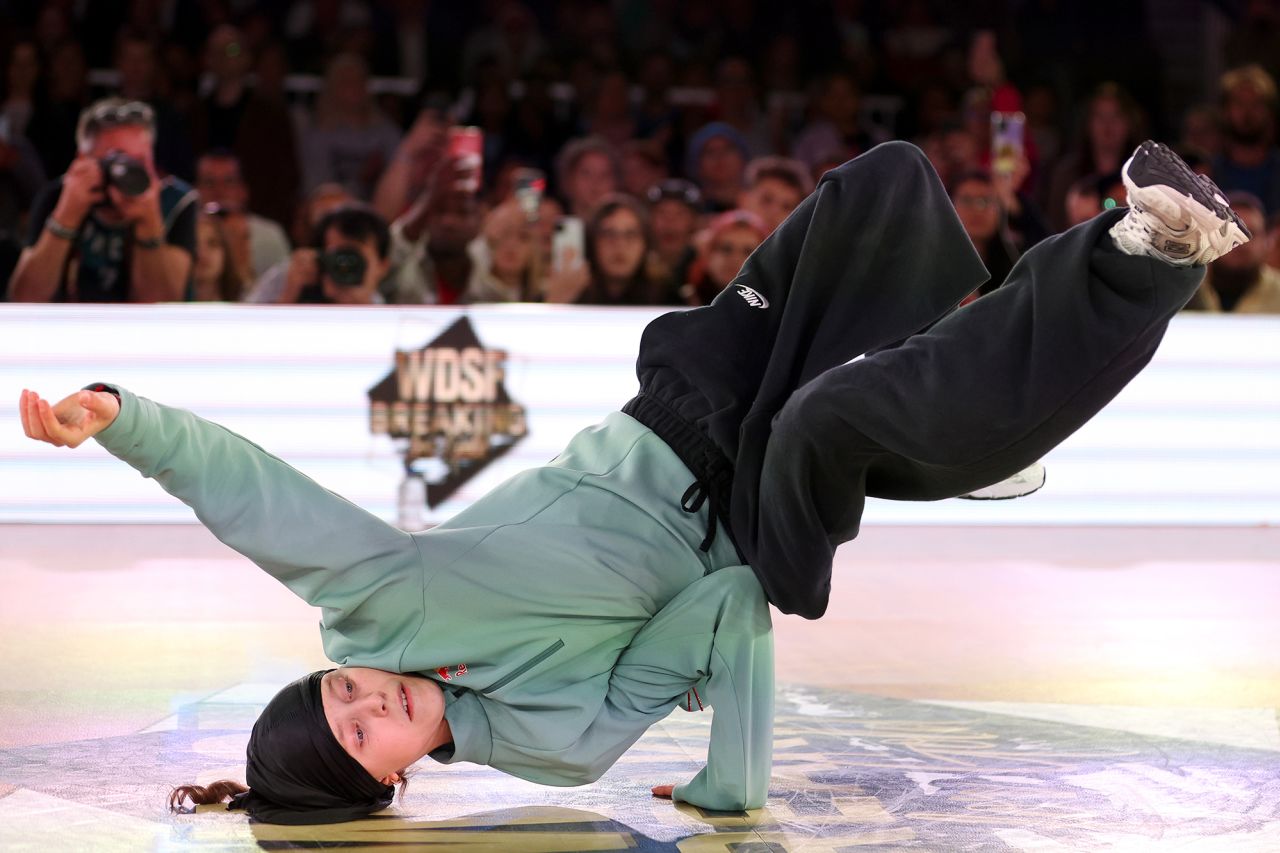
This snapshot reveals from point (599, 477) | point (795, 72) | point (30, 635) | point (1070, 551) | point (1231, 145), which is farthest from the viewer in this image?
point (795, 72)

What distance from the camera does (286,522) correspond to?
218 cm

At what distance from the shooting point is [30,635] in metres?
3.34

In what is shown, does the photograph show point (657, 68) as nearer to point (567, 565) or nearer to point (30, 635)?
point (30, 635)

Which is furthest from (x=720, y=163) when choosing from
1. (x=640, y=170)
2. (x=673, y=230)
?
(x=673, y=230)

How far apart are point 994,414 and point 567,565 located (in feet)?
2.18

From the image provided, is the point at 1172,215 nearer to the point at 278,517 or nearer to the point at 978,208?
the point at 278,517

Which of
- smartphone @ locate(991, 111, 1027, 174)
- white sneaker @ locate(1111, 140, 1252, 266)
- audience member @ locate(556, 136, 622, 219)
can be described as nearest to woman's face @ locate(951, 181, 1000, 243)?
smartphone @ locate(991, 111, 1027, 174)

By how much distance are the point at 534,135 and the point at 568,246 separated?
4.95ft

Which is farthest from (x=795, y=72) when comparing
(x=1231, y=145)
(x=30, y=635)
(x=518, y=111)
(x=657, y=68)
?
(x=30, y=635)

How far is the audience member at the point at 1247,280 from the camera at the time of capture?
5.37 metres

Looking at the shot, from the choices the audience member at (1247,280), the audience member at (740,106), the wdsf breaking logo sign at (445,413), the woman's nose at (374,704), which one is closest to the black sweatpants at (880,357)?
the woman's nose at (374,704)

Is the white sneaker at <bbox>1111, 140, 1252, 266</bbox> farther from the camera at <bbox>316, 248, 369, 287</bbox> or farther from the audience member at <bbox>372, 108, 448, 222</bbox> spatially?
the audience member at <bbox>372, 108, 448, 222</bbox>

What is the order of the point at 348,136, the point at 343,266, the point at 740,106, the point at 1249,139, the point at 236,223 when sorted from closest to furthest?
the point at 343,266
the point at 236,223
the point at 348,136
the point at 1249,139
the point at 740,106

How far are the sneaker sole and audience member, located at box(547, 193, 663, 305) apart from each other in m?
3.07
